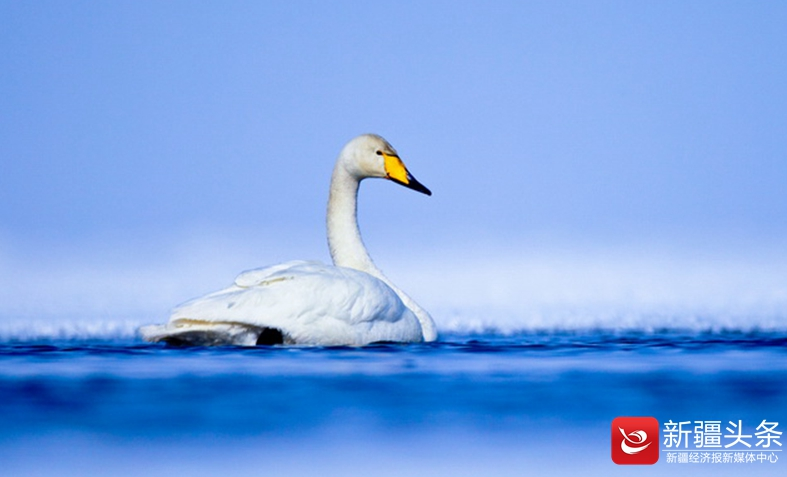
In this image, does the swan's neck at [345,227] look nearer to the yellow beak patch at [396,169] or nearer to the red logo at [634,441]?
the yellow beak patch at [396,169]

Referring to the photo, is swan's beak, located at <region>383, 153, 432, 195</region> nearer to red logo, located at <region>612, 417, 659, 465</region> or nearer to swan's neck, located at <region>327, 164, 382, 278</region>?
swan's neck, located at <region>327, 164, 382, 278</region>

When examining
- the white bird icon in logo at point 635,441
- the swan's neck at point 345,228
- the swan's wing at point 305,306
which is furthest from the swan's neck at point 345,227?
the white bird icon in logo at point 635,441

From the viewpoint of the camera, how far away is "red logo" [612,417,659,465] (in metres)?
7.07

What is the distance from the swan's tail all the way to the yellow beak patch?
270cm

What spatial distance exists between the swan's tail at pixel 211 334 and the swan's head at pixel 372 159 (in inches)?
102

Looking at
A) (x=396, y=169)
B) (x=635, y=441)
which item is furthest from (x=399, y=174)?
(x=635, y=441)

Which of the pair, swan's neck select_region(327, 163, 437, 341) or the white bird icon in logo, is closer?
the white bird icon in logo

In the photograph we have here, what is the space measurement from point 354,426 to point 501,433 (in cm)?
84

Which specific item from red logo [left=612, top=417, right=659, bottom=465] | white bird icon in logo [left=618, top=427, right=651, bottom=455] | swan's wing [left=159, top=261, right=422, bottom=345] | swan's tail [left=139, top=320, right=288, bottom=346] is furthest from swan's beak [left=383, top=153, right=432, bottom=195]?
white bird icon in logo [left=618, top=427, right=651, bottom=455]

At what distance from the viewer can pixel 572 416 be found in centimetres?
807

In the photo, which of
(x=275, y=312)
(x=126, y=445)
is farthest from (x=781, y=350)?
(x=126, y=445)

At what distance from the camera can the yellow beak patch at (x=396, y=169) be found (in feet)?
42.7

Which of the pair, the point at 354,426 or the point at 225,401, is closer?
the point at 354,426

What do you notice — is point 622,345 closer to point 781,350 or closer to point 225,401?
point 781,350
